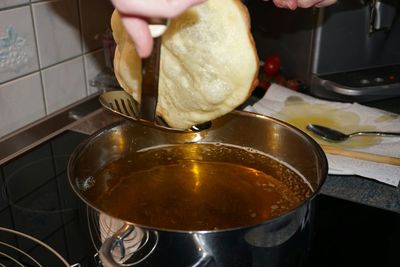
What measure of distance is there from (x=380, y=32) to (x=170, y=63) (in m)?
0.75

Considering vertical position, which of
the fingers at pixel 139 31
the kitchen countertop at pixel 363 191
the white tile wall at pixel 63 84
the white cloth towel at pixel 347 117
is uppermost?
the fingers at pixel 139 31

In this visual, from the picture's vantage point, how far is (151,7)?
1.03 feet

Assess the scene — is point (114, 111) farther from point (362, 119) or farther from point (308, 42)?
→ point (308, 42)

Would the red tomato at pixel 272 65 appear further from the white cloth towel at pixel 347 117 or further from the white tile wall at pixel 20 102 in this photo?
the white tile wall at pixel 20 102

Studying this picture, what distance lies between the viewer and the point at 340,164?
755mm

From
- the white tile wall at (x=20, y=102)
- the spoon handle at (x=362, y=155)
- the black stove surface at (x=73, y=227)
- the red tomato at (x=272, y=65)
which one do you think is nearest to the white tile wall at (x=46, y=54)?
the white tile wall at (x=20, y=102)

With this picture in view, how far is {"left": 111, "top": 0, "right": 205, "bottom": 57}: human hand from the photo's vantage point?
0.31m

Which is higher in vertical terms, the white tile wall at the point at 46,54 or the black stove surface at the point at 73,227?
the white tile wall at the point at 46,54

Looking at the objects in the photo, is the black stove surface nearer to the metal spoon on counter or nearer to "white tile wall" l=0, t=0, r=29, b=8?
the metal spoon on counter

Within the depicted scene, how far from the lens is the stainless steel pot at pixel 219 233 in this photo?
43 centimetres

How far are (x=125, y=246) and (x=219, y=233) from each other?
0.31ft

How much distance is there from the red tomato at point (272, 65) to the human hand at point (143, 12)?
78 cm

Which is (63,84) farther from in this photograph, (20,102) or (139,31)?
(139,31)

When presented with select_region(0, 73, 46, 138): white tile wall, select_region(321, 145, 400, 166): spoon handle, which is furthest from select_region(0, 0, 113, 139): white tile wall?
select_region(321, 145, 400, 166): spoon handle
